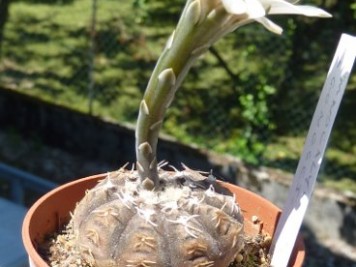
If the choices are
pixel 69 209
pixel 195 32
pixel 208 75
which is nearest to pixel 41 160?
pixel 208 75

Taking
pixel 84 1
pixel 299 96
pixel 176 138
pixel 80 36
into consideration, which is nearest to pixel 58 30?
pixel 80 36

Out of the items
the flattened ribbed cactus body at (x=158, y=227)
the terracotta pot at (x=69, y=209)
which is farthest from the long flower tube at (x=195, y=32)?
the terracotta pot at (x=69, y=209)

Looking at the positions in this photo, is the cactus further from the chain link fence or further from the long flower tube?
the chain link fence

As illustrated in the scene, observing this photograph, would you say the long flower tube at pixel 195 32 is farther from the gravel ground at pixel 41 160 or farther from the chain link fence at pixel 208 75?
the gravel ground at pixel 41 160

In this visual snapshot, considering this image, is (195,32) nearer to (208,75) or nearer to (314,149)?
(314,149)

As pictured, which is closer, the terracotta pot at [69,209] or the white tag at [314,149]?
the white tag at [314,149]

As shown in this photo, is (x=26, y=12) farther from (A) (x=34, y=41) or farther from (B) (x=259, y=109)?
(B) (x=259, y=109)

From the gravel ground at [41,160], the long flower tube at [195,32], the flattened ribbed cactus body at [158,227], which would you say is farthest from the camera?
the gravel ground at [41,160]
